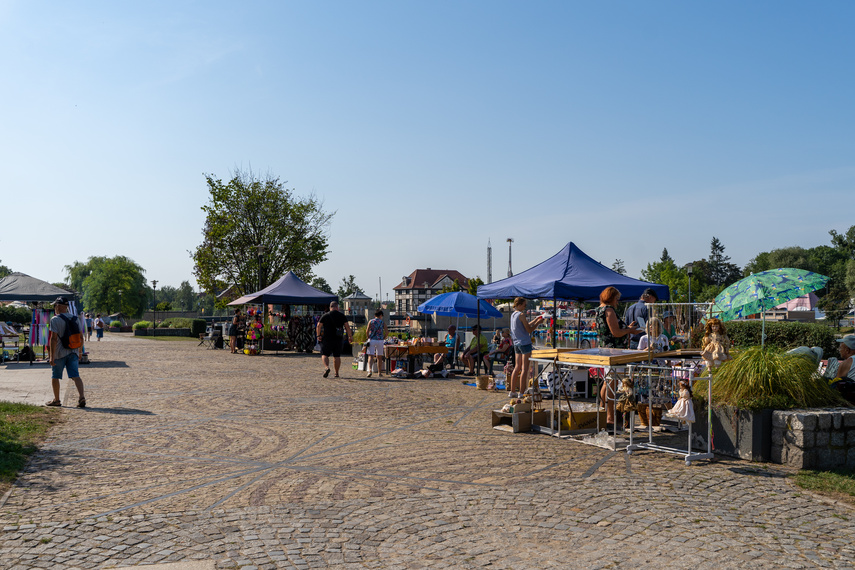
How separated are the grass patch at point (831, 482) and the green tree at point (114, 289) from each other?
287 feet

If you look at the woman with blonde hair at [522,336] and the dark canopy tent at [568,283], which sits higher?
the dark canopy tent at [568,283]

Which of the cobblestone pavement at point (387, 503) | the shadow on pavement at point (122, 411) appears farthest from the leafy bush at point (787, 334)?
the shadow on pavement at point (122, 411)

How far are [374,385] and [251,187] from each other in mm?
27184

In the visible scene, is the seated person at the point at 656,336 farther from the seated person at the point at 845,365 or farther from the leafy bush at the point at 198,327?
the leafy bush at the point at 198,327

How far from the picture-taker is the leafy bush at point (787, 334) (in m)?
21.1

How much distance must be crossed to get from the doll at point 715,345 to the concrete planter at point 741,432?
518 mm

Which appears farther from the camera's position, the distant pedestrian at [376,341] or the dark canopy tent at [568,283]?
the distant pedestrian at [376,341]

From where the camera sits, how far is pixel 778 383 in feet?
23.4

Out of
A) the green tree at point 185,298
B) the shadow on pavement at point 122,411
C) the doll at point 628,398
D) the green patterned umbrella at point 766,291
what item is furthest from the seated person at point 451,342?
the green tree at point 185,298

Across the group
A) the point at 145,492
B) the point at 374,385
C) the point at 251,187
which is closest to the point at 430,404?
the point at 374,385

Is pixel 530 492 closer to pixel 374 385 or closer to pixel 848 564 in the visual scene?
pixel 848 564

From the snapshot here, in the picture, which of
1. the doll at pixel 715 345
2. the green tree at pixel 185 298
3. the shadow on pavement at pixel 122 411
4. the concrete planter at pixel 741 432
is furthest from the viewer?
the green tree at pixel 185 298

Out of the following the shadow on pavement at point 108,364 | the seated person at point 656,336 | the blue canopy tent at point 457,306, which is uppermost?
the blue canopy tent at point 457,306

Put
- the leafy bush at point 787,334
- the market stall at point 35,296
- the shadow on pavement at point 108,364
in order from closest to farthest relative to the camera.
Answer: the shadow on pavement at point 108,364 < the market stall at point 35,296 < the leafy bush at point 787,334
